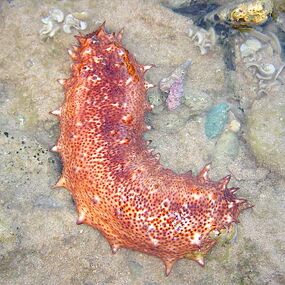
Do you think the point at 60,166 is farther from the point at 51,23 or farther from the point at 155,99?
the point at 51,23

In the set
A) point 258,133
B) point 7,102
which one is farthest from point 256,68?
point 7,102

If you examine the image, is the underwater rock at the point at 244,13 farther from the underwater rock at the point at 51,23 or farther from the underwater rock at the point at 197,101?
the underwater rock at the point at 51,23

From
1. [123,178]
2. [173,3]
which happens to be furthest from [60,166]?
[173,3]

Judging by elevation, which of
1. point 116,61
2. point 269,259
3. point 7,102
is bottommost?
point 7,102

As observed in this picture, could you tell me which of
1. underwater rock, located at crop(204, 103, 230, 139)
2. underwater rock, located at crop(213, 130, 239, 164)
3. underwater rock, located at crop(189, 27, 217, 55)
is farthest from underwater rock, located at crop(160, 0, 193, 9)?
underwater rock, located at crop(213, 130, 239, 164)

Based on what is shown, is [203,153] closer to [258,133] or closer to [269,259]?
[258,133]

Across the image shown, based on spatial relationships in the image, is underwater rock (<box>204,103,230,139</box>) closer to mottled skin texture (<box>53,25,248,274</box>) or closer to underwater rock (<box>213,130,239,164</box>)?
underwater rock (<box>213,130,239,164</box>)
